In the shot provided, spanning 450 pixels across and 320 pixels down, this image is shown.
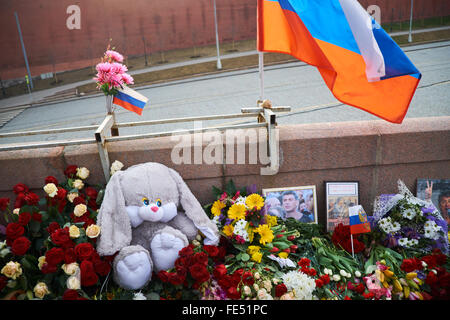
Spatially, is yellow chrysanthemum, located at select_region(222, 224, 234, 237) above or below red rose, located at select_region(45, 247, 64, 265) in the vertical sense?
below

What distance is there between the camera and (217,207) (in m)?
2.94

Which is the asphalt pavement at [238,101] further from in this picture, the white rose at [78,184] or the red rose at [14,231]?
the red rose at [14,231]

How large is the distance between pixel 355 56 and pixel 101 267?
2.39 meters

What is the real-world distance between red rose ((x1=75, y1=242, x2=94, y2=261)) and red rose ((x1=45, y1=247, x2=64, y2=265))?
0.10 metres

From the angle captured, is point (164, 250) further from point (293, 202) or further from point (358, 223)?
point (358, 223)

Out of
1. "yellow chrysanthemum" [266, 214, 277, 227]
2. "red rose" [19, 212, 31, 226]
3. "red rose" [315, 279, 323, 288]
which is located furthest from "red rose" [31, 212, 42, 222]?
"red rose" [315, 279, 323, 288]

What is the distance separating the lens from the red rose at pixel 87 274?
7.34 ft

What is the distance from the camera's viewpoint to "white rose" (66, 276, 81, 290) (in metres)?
2.20

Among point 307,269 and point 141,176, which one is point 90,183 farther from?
point 307,269

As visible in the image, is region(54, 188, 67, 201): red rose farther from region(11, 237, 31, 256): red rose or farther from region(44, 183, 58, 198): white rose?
region(11, 237, 31, 256): red rose

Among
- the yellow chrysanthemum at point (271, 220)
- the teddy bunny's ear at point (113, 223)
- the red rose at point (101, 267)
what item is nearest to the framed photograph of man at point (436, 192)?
the yellow chrysanthemum at point (271, 220)

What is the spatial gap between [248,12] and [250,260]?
2462 cm

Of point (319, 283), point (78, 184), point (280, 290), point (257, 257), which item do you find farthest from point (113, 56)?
point (319, 283)
